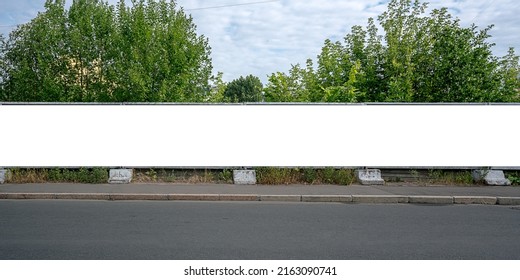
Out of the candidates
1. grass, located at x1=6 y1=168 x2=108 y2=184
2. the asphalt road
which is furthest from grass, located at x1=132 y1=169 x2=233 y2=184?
the asphalt road

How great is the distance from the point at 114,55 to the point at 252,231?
1264cm

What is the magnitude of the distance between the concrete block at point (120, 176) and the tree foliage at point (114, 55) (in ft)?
14.2

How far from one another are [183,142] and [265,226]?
18.1 ft

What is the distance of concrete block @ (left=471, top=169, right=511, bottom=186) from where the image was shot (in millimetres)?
11086

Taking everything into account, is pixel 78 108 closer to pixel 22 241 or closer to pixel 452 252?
pixel 22 241

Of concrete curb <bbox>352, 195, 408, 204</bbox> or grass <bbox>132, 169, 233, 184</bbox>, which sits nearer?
concrete curb <bbox>352, 195, 408, 204</bbox>

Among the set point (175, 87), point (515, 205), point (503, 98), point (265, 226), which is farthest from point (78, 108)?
point (503, 98)

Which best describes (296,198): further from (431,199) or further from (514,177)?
(514,177)

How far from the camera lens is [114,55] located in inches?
629

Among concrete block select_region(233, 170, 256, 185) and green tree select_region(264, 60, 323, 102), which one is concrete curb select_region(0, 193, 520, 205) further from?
green tree select_region(264, 60, 323, 102)

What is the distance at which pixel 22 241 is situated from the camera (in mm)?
5277

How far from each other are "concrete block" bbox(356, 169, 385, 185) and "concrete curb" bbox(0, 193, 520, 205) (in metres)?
1.89

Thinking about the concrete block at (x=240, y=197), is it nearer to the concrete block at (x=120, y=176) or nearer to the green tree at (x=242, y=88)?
the concrete block at (x=120, y=176)

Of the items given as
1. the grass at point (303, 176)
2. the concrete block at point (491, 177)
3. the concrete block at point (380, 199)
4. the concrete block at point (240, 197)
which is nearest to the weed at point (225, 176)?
the grass at point (303, 176)
